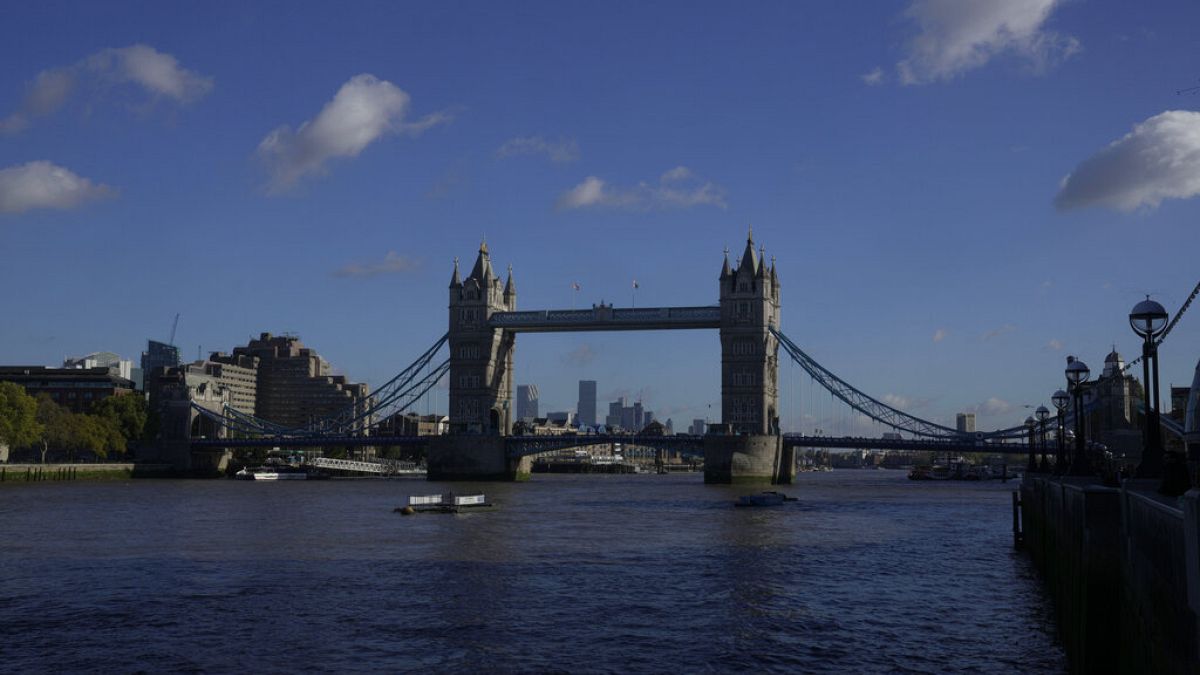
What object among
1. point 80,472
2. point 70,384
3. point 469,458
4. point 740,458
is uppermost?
point 70,384

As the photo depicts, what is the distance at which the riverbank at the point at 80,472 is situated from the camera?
4109 inches

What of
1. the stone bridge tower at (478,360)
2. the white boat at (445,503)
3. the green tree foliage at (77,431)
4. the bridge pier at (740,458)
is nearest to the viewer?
the white boat at (445,503)

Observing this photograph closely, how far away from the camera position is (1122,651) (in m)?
16.5

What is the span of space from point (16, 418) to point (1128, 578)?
109309 millimetres

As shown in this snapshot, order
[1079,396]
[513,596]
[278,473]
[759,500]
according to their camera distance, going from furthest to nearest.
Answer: [278,473] < [759,500] < [513,596] < [1079,396]

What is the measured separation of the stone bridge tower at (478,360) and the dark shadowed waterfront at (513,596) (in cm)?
6809

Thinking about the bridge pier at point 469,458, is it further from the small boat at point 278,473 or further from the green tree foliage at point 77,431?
the green tree foliage at point 77,431

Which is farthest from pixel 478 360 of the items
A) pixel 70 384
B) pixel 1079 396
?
pixel 1079 396

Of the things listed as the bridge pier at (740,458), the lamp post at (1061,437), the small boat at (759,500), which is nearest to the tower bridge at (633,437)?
the bridge pier at (740,458)

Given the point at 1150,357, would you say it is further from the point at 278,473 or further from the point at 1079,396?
the point at 278,473

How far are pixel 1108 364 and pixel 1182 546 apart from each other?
8530cm

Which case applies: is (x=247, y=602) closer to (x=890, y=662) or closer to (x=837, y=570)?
(x=890, y=662)

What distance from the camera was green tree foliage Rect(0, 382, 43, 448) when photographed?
104m

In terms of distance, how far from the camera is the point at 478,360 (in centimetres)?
12794
